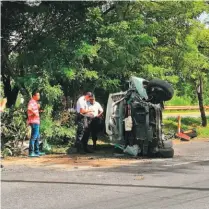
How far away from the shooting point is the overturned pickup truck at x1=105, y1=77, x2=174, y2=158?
1162 centimetres

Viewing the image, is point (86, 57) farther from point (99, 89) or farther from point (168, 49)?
point (168, 49)

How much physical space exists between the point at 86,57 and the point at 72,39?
0.66 meters

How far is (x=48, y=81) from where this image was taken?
501 inches

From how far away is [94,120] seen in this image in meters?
12.9

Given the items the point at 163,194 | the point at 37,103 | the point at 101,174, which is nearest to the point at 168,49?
the point at 37,103

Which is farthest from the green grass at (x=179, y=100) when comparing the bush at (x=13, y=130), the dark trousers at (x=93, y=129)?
the bush at (x=13, y=130)

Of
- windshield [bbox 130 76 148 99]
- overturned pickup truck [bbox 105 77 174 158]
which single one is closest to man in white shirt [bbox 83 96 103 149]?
overturned pickup truck [bbox 105 77 174 158]

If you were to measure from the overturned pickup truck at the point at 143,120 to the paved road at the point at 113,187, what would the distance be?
79 centimetres

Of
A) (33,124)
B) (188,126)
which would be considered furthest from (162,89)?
(188,126)

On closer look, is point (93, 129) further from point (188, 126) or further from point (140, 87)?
point (188, 126)

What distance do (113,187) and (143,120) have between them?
4104 mm

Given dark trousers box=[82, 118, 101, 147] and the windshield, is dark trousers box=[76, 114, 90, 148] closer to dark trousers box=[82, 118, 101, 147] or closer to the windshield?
dark trousers box=[82, 118, 101, 147]

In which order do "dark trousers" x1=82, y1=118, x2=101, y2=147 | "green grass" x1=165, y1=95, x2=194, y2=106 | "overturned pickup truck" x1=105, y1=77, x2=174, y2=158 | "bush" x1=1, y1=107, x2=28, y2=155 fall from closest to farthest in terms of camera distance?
"overturned pickup truck" x1=105, y1=77, x2=174, y2=158 → "bush" x1=1, y1=107, x2=28, y2=155 → "dark trousers" x1=82, y1=118, x2=101, y2=147 → "green grass" x1=165, y1=95, x2=194, y2=106

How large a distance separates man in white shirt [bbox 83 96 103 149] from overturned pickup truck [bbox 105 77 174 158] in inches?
21.5
